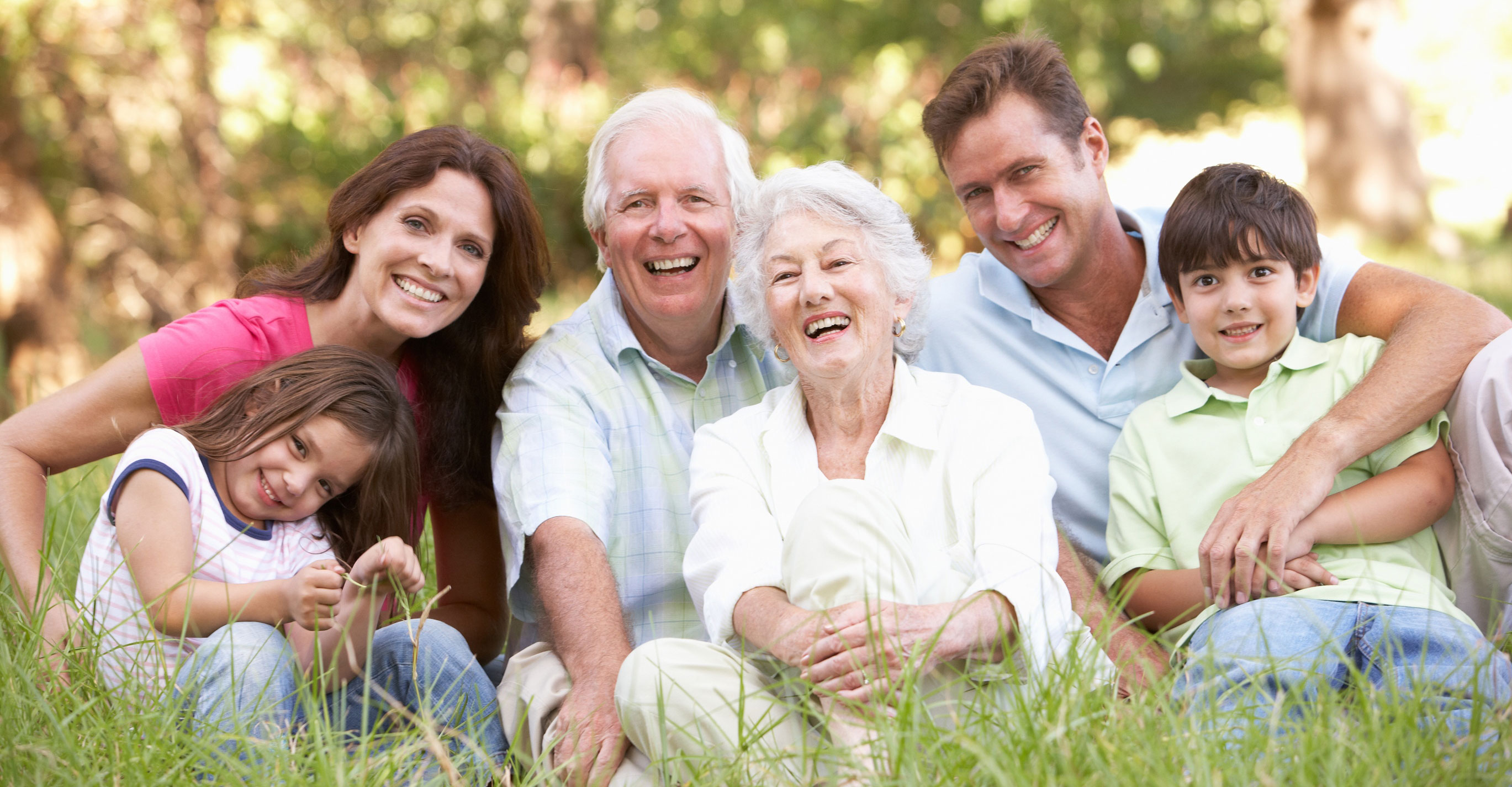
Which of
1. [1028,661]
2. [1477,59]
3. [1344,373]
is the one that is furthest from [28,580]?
[1477,59]

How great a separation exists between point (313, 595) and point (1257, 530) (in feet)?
6.15

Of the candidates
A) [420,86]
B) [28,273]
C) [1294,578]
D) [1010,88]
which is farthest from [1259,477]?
[420,86]

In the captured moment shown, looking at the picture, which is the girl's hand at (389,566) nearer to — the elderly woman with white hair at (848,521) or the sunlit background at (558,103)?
the elderly woman with white hair at (848,521)

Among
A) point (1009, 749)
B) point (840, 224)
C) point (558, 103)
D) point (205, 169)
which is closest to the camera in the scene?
point (1009, 749)

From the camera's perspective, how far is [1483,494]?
98.0 inches

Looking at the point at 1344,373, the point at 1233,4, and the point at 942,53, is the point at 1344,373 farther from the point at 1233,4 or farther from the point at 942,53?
the point at 1233,4

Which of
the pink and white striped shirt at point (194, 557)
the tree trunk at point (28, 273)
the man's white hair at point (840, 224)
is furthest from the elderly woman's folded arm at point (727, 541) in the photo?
the tree trunk at point (28, 273)

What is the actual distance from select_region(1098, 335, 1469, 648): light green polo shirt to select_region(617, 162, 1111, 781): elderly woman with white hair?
35 centimetres

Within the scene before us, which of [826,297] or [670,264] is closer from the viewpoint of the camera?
[826,297]

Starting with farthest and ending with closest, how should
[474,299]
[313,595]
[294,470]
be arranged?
[474,299], [294,470], [313,595]

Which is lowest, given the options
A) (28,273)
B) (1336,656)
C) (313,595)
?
(1336,656)

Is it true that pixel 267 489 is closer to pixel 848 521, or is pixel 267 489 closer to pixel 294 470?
pixel 294 470

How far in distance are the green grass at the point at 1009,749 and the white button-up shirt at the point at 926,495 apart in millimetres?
242

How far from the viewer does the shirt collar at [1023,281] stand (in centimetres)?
308
